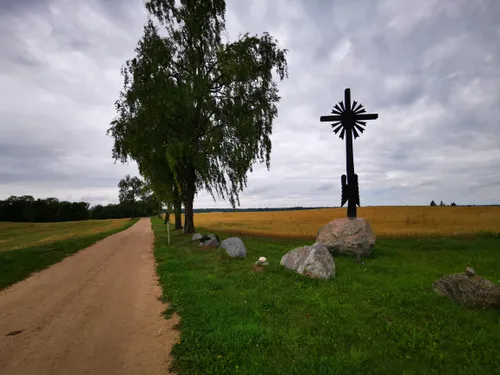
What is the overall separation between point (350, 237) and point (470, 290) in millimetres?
6967

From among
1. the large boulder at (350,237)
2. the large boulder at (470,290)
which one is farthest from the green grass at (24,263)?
the large boulder at (470,290)

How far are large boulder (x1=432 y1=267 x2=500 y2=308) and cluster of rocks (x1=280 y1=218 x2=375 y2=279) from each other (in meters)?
3.56

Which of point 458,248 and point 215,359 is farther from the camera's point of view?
point 458,248

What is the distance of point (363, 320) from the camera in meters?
6.86

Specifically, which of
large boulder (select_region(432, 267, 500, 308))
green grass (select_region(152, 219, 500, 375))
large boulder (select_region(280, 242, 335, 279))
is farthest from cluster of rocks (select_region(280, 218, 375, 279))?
large boulder (select_region(432, 267, 500, 308))

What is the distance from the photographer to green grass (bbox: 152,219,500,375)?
200 inches

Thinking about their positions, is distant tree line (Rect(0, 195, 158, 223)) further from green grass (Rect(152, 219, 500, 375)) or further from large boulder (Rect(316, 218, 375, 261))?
green grass (Rect(152, 219, 500, 375))

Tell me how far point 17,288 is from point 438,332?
44.7 ft

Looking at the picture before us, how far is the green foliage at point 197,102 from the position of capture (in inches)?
889

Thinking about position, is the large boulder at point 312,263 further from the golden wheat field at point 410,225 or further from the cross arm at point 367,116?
the golden wheat field at point 410,225

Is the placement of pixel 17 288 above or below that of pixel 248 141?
below

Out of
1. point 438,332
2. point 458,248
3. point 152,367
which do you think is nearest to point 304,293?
point 438,332

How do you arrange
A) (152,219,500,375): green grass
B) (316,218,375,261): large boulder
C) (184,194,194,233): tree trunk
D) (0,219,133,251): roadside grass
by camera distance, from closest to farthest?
(152,219,500,375): green grass → (316,218,375,261): large boulder → (184,194,194,233): tree trunk → (0,219,133,251): roadside grass

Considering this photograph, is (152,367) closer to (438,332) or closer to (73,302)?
(73,302)
